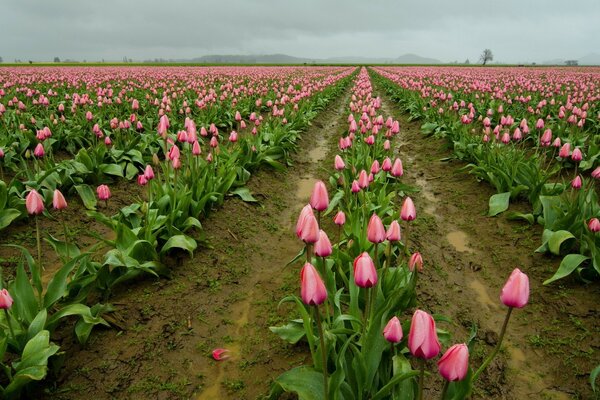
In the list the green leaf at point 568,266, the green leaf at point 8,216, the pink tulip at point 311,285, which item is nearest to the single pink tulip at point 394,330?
the pink tulip at point 311,285

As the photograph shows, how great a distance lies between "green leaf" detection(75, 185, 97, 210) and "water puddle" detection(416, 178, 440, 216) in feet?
15.9

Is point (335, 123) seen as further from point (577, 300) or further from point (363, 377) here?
point (363, 377)

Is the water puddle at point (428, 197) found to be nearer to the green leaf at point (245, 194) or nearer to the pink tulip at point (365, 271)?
the green leaf at point (245, 194)

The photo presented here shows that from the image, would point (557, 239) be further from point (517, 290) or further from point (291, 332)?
point (291, 332)

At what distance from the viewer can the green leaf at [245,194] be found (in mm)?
5699

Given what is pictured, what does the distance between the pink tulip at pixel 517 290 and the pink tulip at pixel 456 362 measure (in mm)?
353

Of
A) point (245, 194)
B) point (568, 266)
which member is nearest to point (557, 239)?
point (568, 266)

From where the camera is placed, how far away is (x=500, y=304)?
140 inches

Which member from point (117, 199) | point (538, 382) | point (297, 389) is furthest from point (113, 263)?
point (538, 382)

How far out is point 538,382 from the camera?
265 cm

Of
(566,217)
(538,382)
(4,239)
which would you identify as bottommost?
(538,382)

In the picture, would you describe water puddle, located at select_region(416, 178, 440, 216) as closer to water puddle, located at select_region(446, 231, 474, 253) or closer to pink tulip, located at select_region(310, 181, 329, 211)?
water puddle, located at select_region(446, 231, 474, 253)

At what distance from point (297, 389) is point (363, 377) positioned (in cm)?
38

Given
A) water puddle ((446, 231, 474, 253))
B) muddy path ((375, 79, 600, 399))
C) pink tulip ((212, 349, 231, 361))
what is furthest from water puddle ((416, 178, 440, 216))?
pink tulip ((212, 349, 231, 361))
